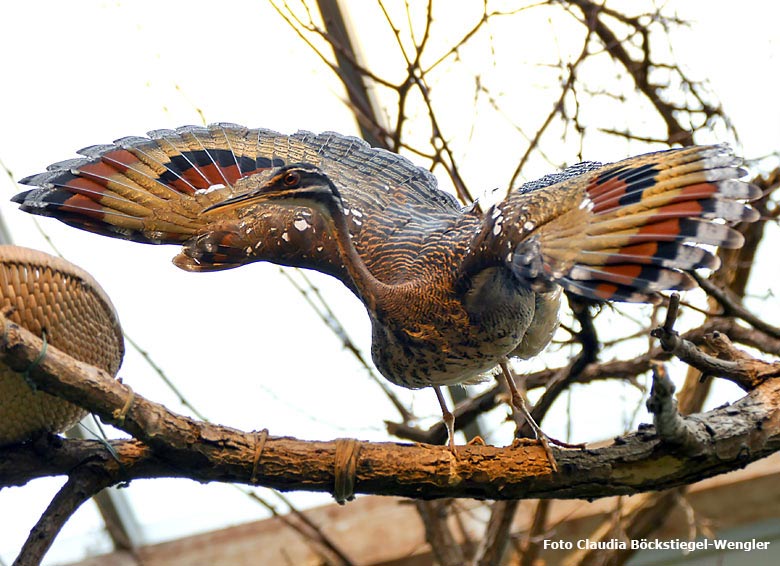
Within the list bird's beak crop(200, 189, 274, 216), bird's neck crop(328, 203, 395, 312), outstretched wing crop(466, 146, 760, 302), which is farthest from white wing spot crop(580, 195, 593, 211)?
bird's beak crop(200, 189, 274, 216)

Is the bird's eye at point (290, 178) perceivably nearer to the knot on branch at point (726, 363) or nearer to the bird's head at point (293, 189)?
the bird's head at point (293, 189)

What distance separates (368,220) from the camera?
1.63 metres

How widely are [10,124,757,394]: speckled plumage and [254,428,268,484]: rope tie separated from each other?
0.79 ft

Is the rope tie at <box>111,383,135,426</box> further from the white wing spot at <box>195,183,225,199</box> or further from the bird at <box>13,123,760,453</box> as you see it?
the white wing spot at <box>195,183,225,199</box>

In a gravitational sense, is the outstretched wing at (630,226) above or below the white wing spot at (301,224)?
below

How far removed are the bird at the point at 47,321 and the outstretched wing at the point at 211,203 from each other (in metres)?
0.28

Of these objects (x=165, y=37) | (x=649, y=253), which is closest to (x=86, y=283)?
(x=649, y=253)

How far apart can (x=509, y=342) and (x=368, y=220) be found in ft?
1.13

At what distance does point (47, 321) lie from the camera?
4.12ft

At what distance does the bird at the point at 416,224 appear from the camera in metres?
1.22

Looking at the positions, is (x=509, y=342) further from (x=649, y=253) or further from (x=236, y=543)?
(x=236, y=543)

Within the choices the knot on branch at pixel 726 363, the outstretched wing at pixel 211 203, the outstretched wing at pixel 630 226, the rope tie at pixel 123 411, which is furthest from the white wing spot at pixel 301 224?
the knot on branch at pixel 726 363

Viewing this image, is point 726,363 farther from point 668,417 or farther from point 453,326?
point 453,326

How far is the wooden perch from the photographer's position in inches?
51.9
